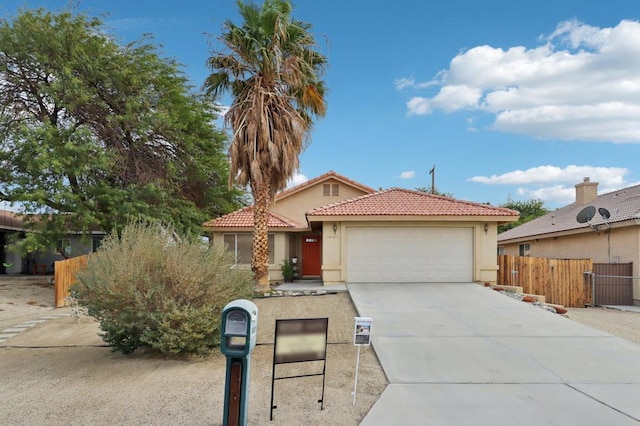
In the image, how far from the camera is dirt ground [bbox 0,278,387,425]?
5.62 metres

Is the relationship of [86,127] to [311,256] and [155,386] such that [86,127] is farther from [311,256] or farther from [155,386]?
[155,386]

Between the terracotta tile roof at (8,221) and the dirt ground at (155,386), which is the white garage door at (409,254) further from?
the terracotta tile roof at (8,221)

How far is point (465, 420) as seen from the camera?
17.9 feet

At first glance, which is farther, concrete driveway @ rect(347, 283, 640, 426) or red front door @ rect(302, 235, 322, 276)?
red front door @ rect(302, 235, 322, 276)

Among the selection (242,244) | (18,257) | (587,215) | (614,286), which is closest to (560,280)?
(614,286)

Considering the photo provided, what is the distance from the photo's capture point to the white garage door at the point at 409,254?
716 inches

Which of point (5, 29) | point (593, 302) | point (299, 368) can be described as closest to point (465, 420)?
point (299, 368)

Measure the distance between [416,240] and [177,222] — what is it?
10.3 metres

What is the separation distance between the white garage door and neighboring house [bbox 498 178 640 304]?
6.31m

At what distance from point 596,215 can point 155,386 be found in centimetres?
2170

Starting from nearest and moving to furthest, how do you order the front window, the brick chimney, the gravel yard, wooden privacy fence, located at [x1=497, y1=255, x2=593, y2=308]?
the gravel yard < wooden privacy fence, located at [x1=497, y1=255, x2=593, y2=308] < the front window < the brick chimney

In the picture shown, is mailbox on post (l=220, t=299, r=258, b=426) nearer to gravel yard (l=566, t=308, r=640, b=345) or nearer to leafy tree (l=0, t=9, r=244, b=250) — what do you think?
gravel yard (l=566, t=308, r=640, b=345)

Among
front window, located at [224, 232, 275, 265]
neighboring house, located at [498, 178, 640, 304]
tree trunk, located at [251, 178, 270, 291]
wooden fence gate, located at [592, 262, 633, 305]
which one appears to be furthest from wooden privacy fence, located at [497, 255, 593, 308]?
front window, located at [224, 232, 275, 265]

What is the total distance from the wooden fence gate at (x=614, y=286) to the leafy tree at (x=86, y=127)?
52.2 feet
